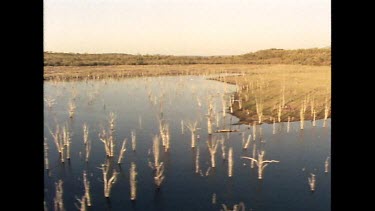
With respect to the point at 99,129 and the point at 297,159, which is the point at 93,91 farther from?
the point at 297,159

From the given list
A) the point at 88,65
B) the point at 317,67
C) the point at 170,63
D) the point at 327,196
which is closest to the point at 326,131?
the point at 327,196

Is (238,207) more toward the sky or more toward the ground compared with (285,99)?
more toward the ground

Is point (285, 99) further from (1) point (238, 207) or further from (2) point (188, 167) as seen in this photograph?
(1) point (238, 207)

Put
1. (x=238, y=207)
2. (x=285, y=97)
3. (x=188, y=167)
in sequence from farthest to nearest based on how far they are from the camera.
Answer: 1. (x=285, y=97)
2. (x=188, y=167)
3. (x=238, y=207)

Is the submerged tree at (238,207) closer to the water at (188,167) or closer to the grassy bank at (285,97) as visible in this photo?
the water at (188,167)

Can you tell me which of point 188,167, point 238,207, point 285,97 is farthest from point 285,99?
point 238,207

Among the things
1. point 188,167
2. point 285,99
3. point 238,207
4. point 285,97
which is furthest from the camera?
point 285,97

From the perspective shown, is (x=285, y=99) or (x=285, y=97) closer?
(x=285, y=99)

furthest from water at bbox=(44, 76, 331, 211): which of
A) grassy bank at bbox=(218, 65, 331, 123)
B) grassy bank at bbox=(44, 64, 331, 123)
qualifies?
grassy bank at bbox=(44, 64, 331, 123)

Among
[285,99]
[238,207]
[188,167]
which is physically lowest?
[238,207]
